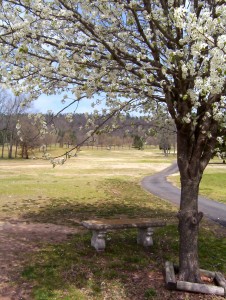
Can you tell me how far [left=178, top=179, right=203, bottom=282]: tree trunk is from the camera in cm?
698

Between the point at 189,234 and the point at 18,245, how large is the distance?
436cm

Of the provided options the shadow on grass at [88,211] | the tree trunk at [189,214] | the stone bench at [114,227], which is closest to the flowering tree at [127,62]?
the tree trunk at [189,214]

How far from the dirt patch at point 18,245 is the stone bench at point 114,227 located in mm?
1326

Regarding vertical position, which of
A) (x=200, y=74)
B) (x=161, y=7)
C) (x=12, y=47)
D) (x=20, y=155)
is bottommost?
(x=20, y=155)

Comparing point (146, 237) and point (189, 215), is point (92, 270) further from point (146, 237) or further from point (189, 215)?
point (146, 237)

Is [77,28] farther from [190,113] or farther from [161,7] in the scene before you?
[190,113]

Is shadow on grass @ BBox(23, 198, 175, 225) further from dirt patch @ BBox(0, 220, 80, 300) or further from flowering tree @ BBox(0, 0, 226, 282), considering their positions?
flowering tree @ BBox(0, 0, 226, 282)

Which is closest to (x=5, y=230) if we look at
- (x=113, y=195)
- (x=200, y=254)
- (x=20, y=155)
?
(x=200, y=254)

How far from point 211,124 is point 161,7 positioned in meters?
2.44

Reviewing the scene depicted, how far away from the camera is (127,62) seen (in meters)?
7.32

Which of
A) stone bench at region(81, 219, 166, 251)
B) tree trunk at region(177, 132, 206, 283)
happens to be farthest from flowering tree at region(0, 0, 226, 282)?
stone bench at region(81, 219, 166, 251)

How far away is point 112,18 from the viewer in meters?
7.02

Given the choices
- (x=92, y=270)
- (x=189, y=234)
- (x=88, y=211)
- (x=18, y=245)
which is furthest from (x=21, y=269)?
(x=88, y=211)

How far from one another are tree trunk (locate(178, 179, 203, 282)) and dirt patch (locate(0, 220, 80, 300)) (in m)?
2.87
